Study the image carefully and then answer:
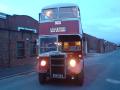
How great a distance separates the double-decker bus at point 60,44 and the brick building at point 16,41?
1378cm

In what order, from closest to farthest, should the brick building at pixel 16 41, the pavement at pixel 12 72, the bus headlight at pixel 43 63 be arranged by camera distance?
the bus headlight at pixel 43 63, the pavement at pixel 12 72, the brick building at pixel 16 41

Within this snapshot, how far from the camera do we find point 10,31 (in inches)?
1252

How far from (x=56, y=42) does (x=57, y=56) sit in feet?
2.96

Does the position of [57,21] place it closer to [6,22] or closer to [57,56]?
[57,56]

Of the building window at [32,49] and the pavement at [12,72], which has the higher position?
the building window at [32,49]

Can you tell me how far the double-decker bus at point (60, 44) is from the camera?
15.9 metres

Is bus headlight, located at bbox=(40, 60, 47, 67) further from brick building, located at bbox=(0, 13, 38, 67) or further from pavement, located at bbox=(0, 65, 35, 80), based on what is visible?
brick building, located at bbox=(0, 13, 38, 67)

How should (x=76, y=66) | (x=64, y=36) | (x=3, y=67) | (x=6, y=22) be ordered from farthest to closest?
(x=6, y=22) < (x=3, y=67) < (x=64, y=36) < (x=76, y=66)

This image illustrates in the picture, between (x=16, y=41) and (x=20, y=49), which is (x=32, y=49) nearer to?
(x=20, y=49)

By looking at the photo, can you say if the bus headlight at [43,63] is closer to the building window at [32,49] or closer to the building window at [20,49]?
the building window at [20,49]

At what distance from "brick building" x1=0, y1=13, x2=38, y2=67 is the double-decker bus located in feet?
45.2

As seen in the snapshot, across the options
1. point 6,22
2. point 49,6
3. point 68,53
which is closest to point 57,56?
point 68,53

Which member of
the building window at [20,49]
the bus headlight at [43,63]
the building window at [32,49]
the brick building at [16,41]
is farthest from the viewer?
the building window at [32,49]

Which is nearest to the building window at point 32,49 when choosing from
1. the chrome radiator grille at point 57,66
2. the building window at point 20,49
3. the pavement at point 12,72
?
the building window at point 20,49
